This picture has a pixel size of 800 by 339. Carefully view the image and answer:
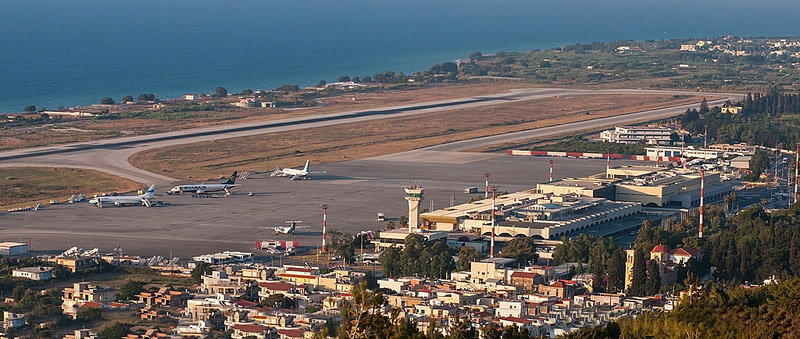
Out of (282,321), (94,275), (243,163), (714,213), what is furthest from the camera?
(243,163)

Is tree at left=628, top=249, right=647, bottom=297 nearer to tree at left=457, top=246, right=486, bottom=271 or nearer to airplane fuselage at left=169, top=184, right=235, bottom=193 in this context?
tree at left=457, top=246, right=486, bottom=271

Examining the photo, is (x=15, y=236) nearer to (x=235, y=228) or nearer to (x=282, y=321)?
(x=235, y=228)

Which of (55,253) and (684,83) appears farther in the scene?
(684,83)

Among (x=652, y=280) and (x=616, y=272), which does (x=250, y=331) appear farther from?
(x=652, y=280)

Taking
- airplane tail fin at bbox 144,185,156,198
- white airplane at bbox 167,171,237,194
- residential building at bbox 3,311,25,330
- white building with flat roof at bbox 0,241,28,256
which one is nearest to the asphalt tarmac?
white airplane at bbox 167,171,237,194

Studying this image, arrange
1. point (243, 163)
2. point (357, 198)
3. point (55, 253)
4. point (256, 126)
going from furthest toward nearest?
point (256, 126)
point (243, 163)
point (357, 198)
point (55, 253)

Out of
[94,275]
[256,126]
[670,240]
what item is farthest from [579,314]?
[256,126]

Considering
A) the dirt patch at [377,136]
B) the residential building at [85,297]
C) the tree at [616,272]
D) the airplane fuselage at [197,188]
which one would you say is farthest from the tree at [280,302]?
the dirt patch at [377,136]

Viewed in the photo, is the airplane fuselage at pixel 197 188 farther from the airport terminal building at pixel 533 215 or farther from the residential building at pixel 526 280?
the residential building at pixel 526 280
